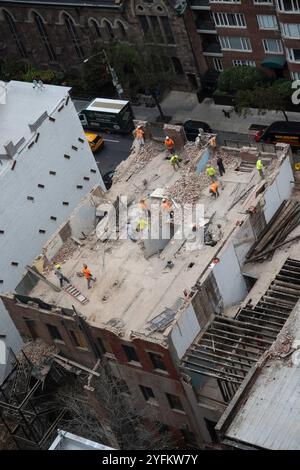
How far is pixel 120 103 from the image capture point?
122 meters

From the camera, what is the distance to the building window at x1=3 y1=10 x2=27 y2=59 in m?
138

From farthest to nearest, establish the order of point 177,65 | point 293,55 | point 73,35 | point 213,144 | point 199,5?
point 73,35 → point 177,65 → point 199,5 → point 293,55 → point 213,144

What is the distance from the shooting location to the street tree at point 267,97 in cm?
11119

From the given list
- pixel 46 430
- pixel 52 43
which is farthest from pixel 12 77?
pixel 46 430

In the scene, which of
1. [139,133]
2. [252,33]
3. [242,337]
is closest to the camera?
[242,337]

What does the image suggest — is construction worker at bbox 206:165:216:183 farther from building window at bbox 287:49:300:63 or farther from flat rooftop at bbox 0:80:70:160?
building window at bbox 287:49:300:63

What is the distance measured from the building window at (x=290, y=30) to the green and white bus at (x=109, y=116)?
23.2m

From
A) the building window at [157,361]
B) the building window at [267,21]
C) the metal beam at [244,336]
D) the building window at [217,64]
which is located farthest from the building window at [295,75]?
the building window at [157,361]

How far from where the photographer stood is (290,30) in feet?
359

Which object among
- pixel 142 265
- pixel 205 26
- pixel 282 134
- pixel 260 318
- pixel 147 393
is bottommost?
pixel 147 393

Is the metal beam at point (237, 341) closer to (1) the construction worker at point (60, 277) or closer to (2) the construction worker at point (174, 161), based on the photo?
(1) the construction worker at point (60, 277)

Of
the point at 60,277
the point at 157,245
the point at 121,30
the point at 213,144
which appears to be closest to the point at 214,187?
the point at 213,144

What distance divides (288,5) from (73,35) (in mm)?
38460

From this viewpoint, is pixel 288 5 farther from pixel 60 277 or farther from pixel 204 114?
pixel 60 277
